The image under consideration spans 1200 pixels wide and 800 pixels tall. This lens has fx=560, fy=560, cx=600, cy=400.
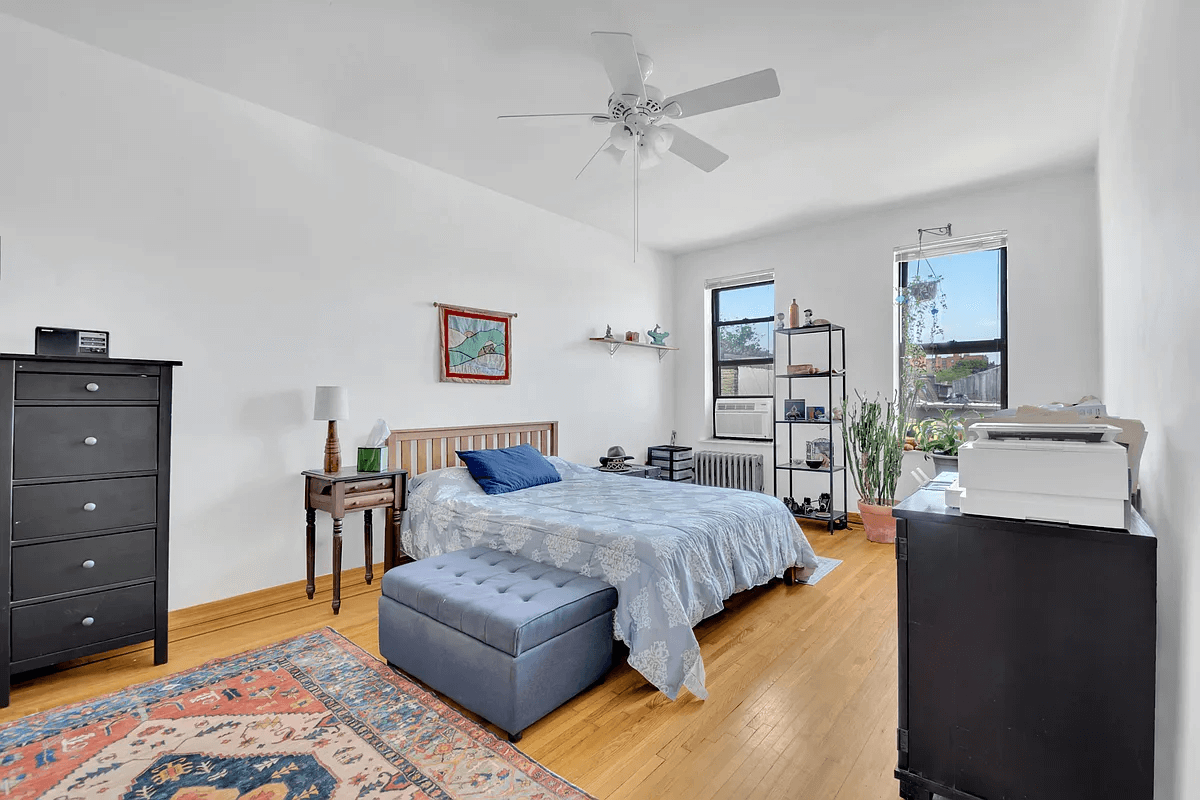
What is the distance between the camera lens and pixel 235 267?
314 centimetres

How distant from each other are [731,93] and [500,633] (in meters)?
2.34

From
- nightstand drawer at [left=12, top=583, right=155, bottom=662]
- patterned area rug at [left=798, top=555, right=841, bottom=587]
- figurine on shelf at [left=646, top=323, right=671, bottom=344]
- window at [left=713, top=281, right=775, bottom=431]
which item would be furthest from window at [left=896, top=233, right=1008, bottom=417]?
nightstand drawer at [left=12, top=583, right=155, bottom=662]

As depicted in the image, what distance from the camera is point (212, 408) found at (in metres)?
3.04

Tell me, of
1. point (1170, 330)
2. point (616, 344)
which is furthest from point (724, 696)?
point (616, 344)

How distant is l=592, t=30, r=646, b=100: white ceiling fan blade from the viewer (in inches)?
83.8

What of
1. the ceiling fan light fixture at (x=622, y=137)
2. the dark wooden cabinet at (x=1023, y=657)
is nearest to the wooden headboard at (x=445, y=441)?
the ceiling fan light fixture at (x=622, y=137)

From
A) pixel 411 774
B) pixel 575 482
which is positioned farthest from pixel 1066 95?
pixel 411 774

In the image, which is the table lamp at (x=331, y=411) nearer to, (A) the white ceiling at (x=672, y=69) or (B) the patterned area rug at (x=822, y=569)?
(A) the white ceiling at (x=672, y=69)

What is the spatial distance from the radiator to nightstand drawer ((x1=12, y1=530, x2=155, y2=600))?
4.49m

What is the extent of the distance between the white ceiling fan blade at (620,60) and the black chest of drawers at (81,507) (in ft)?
7.40

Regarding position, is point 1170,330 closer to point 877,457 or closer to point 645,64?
point 645,64

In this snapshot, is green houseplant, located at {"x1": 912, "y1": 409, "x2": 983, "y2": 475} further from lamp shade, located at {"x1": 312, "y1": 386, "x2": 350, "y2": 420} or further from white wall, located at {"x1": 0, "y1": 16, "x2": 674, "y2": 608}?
lamp shade, located at {"x1": 312, "y1": 386, "x2": 350, "y2": 420}

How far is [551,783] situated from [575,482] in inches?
93.8

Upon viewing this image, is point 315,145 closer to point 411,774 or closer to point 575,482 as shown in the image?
point 575,482
